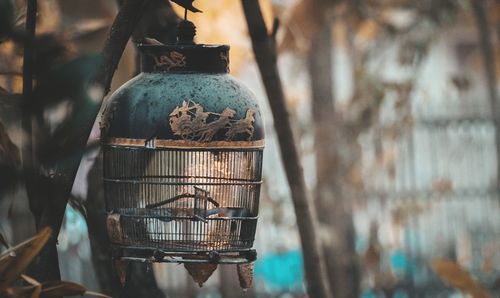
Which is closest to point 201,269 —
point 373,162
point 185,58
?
point 185,58

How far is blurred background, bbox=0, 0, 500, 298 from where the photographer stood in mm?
11680

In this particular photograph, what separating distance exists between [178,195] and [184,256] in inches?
7.6

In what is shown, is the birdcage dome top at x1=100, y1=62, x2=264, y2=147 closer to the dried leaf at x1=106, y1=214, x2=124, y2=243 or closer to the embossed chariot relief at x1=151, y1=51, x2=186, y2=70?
the embossed chariot relief at x1=151, y1=51, x2=186, y2=70

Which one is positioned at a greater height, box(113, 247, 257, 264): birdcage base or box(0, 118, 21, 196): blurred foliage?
box(0, 118, 21, 196): blurred foliage

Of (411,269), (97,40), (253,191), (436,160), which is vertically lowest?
(411,269)

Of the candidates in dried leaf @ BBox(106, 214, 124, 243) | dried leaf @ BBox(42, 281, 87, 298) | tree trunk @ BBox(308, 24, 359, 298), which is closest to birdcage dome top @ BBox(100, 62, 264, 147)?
dried leaf @ BBox(106, 214, 124, 243)

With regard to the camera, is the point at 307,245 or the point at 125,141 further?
the point at 307,245

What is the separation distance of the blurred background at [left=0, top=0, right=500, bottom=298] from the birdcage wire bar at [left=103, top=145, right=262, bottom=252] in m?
4.59

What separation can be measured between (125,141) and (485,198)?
1233 cm

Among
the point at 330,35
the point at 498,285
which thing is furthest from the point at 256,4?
the point at 330,35

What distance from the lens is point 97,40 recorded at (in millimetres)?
7051

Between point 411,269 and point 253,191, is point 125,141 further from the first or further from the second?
point 411,269

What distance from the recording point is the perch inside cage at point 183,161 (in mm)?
3832

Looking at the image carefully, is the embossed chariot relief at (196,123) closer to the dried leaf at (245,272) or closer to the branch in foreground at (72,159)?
the branch in foreground at (72,159)
